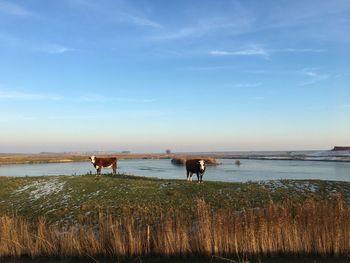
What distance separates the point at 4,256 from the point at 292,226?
27.1 feet

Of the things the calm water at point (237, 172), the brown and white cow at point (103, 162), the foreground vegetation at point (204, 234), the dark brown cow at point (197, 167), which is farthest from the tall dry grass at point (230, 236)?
the calm water at point (237, 172)

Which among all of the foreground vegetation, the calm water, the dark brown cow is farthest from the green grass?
the calm water

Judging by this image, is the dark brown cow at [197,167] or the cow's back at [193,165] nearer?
the dark brown cow at [197,167]

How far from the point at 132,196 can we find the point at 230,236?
8298mm

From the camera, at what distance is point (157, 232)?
10.7 metres

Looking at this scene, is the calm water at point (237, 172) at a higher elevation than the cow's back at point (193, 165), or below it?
below

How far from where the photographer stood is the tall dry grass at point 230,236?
10.1 metres

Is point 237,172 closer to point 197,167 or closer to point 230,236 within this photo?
point 197,167

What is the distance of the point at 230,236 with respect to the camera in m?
10.3

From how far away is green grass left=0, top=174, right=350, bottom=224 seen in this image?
606 inches

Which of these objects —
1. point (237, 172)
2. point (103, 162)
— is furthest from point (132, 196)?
point (237, 172)

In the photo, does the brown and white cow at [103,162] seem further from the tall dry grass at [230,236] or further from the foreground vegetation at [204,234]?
the tall dry grass at [230,236]

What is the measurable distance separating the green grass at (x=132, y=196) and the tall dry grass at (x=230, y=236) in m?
3.14

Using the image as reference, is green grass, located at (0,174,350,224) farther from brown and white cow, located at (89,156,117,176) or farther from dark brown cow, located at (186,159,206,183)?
brown and white cow, located at (89,156,117,176)
